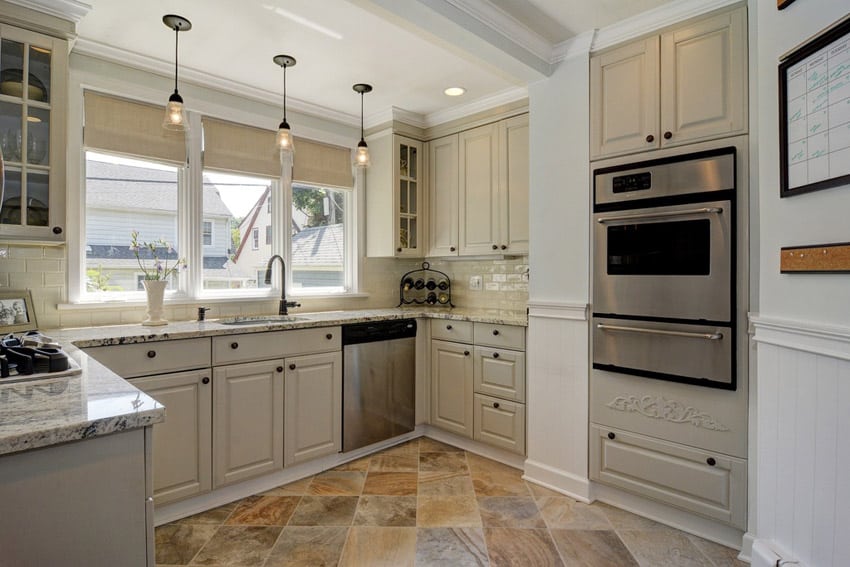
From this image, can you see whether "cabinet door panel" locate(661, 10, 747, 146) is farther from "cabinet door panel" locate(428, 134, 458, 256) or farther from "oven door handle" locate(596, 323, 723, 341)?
"cabinet door panel" locate(428, 134, 458, 256)

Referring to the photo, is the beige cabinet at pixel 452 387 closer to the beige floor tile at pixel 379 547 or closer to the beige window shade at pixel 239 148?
the beige floor tile at pixel 379 547

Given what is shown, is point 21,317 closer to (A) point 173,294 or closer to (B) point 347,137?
(A) point 173,294

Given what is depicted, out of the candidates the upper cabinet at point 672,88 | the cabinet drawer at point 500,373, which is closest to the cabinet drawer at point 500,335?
the cabinet drawer at point 500,373

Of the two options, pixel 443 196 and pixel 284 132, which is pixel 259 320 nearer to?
pixel 284 132

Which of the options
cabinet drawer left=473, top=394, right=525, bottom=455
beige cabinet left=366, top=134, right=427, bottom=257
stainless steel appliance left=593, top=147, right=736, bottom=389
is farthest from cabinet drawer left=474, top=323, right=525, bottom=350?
beige cabinet left=366, top=134, right=427, bottom=257

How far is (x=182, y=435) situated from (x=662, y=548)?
2.38m

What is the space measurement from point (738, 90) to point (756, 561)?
1.91m

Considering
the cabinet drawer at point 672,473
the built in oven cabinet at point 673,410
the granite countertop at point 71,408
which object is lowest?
the cabinet drawer at point 672,473

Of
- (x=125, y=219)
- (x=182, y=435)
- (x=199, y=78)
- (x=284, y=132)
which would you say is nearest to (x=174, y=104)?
(x=284, y=132)

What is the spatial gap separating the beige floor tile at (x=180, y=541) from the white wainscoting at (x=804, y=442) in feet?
7.56

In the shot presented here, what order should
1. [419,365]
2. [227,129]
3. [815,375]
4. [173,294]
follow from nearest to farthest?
[815,375], [173,294], [227,129], [419,365]

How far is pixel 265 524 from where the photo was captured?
7.66 ft

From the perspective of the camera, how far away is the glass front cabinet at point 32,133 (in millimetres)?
2113

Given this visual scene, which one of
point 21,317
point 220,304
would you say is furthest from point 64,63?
point 220,304
